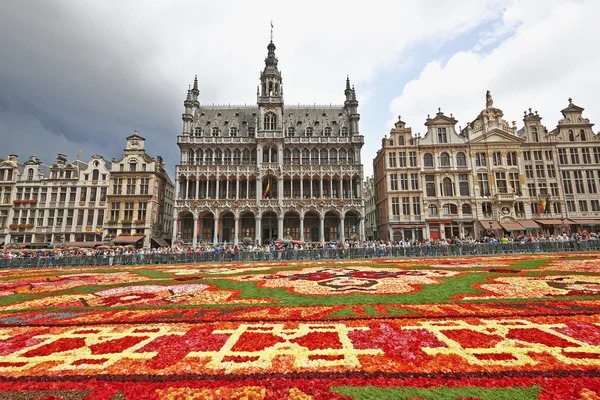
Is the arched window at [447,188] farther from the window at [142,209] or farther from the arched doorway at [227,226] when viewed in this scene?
the window at [142,209]

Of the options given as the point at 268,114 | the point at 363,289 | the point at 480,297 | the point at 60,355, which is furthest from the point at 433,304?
the point at 268,114

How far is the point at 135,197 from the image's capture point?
38.6 m

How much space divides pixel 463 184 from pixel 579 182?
15273 millimetres

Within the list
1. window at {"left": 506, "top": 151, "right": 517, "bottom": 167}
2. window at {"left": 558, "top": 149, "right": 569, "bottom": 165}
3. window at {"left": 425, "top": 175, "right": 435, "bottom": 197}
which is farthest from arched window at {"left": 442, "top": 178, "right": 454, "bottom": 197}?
window at {"left": 558, "top": 149, "right": 569, "bottom": 165}

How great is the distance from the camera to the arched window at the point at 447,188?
37.3m

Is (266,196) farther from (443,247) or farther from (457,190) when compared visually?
(457,190)

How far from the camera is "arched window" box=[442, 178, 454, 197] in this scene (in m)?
37.3

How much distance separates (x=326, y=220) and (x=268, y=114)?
708 inches

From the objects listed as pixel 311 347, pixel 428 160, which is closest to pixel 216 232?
pixel 428 160

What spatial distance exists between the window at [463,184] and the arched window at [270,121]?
26.9m

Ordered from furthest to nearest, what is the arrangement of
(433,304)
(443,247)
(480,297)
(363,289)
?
(443,247), (363,289), (480,297), (433,304)

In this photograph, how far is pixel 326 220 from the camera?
1559 inches

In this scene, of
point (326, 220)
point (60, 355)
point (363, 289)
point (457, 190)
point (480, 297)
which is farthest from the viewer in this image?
point (326, 220)

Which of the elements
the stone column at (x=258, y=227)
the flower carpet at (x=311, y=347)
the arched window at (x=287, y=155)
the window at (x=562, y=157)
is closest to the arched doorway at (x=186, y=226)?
the stone column at (x=258, y=227)
